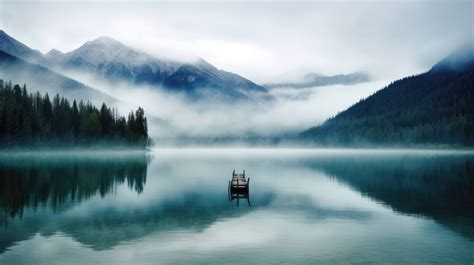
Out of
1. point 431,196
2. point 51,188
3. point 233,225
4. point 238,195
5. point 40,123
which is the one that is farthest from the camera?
point 40,123

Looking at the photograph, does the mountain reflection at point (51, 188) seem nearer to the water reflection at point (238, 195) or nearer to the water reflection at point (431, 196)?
the water reflection at point (238, 195)

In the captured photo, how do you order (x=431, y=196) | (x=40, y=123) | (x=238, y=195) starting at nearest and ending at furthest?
(x=238, y=195)
(x=431, y=196)
(x=40, y=123)

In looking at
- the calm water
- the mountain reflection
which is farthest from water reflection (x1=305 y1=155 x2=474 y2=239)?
the mountain reflection

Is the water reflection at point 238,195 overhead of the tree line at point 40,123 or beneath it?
beneath

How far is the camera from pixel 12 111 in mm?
148125

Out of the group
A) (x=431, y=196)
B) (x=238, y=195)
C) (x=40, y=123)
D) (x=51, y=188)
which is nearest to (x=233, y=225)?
(x=238, y=195)

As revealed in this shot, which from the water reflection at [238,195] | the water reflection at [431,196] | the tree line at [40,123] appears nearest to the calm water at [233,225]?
the water reflection at [431,196]

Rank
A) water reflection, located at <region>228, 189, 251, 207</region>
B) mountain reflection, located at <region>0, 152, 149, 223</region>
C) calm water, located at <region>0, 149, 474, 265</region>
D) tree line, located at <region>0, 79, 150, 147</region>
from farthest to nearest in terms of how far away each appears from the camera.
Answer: tree line, located at <region>0, 79, 150, 147</region>, water reflection, located at <region>228, 189, 251, 207</region>, mountain reflection, located at <region>0, 152, 149, 223</region>, calm water, located at <region>0, 149, 474, 265</region>

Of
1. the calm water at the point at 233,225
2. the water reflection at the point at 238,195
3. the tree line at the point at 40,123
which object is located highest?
A: the tree line at the point at 40,123

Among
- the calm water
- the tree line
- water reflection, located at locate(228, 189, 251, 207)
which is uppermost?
the tree line

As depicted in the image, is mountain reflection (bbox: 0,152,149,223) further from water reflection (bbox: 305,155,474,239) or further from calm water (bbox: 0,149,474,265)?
water reflection (bbox: 305,155,474,239)

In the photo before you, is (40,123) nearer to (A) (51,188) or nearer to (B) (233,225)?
(A) (51,188)

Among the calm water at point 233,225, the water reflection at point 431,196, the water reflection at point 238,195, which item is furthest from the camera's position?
the water reflection at point 238,195

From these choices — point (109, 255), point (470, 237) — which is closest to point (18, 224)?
point (109, 255)
